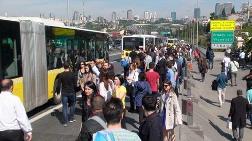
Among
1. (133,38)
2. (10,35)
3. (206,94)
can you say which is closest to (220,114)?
(206,94)

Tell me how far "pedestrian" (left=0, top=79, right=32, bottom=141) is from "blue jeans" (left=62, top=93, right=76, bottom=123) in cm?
562

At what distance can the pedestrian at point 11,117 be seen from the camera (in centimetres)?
891

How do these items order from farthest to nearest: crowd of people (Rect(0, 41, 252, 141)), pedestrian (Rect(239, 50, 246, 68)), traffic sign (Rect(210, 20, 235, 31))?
pedestrian (Rect(239, 50, 246, 68)) → traffic sign (Rect(210, 20, 235, 31)) → crowd of people (Rect(0, 41, 252, 141))

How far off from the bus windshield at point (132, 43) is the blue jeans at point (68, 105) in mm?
32408

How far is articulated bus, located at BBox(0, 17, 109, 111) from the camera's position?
14.4 meters

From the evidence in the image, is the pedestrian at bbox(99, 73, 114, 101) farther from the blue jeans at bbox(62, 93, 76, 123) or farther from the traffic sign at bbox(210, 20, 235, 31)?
the traffic sign at bbox(210, 20, 235, 31)

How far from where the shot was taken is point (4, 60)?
45.8 feet

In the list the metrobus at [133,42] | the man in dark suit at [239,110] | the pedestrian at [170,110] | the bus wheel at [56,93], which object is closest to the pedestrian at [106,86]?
the pedestrian at [170,110]

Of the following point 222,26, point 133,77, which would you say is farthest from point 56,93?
point 222,26

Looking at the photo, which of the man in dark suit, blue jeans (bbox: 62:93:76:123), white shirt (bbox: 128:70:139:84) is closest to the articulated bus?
blue jeans (bbox: 62:93:76:123)

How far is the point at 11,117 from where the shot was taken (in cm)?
898

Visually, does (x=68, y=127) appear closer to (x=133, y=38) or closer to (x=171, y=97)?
(x=171, y=97)

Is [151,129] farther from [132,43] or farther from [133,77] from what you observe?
[132,43]

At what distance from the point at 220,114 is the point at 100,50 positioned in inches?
396
